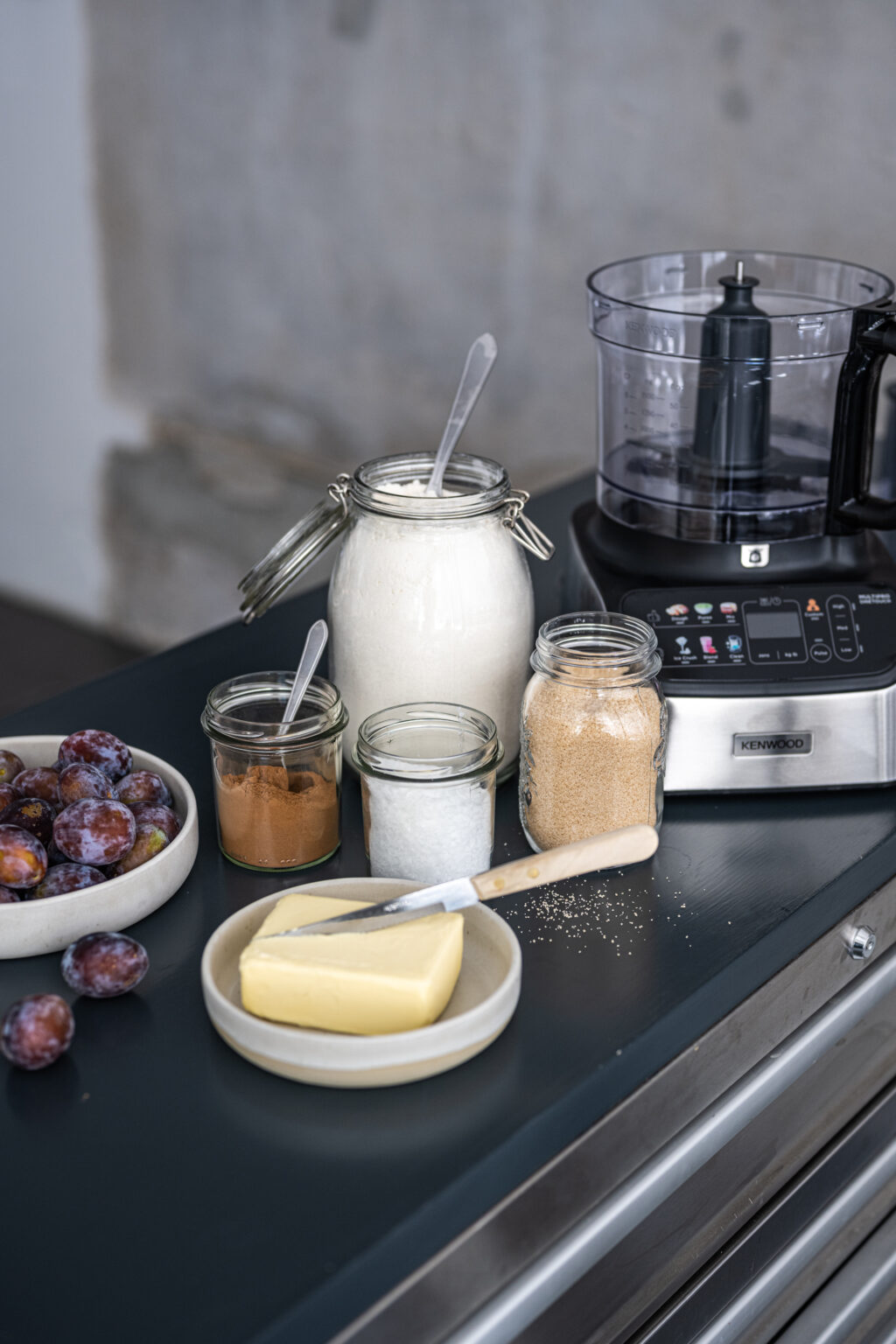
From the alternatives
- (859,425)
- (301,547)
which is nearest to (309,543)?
(301,547)

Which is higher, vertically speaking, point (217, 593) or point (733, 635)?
point (733, 635)

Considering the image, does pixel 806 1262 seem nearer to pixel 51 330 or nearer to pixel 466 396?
pixel 466 396

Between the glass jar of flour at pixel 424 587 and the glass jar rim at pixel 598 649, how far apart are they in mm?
45

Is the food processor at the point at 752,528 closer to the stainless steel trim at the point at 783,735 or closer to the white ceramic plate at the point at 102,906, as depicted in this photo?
the stainless steel trim at the point at 783,735

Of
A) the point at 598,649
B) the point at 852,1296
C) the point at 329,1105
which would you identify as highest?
the point at 598,649

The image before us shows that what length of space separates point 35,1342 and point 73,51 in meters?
3.00

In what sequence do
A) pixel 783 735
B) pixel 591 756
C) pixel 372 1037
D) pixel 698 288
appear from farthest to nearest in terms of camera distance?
1. pixel 698 288
2. pixel 783 735
3. pixel 591 756
4. pixel 372 1037

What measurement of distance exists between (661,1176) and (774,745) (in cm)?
34

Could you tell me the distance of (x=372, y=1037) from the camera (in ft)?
2.21

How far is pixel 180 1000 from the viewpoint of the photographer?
771 mm

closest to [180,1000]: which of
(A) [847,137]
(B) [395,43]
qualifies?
(A) [847,137]

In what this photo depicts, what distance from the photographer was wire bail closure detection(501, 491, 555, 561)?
94 centimetres

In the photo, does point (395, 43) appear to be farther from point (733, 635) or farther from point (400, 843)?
point (400, 843)

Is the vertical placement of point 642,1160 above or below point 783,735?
below
